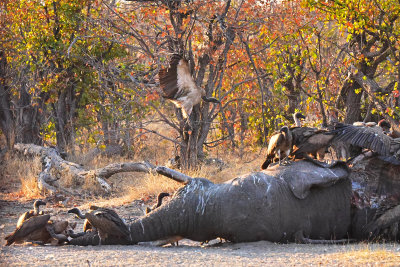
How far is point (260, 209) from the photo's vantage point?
582 cm

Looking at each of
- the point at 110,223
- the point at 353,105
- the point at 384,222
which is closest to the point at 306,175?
the point at 384,222

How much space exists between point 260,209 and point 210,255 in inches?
35.0

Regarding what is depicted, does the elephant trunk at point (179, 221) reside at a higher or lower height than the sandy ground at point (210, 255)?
higher

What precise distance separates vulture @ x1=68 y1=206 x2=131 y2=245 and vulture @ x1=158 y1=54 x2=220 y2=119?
2132 millimetres

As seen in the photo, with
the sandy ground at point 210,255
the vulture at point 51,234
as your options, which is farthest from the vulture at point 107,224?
the vulture at point 51,234

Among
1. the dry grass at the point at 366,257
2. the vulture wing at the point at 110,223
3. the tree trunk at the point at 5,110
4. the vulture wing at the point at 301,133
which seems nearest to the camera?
the dry grass at the point at 366,257

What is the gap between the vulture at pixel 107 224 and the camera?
557 centimetres

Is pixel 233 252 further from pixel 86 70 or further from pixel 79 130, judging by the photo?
pixel 79 130

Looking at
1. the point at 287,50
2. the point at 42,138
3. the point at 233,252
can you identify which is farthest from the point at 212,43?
the point at 42,138

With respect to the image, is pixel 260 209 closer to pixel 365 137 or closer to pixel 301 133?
pixel 301 133

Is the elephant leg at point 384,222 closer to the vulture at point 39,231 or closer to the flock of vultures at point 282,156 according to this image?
the flock of vultures at point 282,156

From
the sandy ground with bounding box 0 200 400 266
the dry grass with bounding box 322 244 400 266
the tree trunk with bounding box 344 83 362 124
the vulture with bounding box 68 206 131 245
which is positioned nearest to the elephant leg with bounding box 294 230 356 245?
the sandy ground with bounding box 0 200 400 266

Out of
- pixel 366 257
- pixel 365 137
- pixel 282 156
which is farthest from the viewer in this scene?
pixel 282 156

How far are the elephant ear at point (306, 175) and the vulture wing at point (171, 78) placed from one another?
5.77ft
